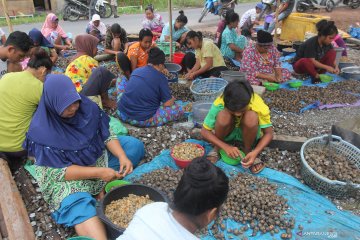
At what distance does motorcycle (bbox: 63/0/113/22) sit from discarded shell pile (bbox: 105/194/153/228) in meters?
11.8

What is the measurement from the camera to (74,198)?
2.28m

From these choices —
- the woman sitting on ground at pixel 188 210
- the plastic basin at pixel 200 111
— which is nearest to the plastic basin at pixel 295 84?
the plastic basin at pixel 200 111

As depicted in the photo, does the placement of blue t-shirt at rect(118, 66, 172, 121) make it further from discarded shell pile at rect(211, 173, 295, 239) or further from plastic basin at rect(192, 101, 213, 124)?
discarded shell pile at rect(211, 173, 295, 239)

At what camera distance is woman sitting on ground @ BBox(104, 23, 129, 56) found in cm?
622

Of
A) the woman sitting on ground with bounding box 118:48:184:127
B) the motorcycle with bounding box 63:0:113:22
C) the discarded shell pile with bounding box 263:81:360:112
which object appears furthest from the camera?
the motorcycle with bounding box 63:0:113:22

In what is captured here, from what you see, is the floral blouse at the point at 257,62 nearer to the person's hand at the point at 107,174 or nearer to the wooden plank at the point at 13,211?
the person's hand at the point at 107,174

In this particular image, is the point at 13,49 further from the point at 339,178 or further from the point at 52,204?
the point at 339,178

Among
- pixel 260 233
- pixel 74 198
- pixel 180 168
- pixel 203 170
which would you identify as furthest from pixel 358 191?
pixel 74 198

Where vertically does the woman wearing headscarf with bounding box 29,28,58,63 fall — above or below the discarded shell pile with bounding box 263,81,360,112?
above

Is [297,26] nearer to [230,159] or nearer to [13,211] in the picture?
[230,159]

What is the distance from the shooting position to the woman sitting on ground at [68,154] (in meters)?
2.20

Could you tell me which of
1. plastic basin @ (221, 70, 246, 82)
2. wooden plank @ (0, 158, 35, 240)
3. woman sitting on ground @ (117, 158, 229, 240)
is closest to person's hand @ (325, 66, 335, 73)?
plastic basin @ (221, 70, 246, 82)

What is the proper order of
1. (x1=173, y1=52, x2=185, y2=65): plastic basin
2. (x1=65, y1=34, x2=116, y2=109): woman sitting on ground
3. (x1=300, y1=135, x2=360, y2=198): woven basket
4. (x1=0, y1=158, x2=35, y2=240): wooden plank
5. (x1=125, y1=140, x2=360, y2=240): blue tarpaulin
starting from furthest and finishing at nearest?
1. (x1=173, y1=52, x2=185, y2=65): plastic basin
2. (x1=65, y1=34, x2=116, y2=109): woman sitting on ground
3. (x1=300, y1=135, x2=360, y2=198): woven basket
4. (x1=125, y1=140, x2=360, y2=240): blue tarpaulin
5. (x1=0, y1=158, x2=35, y2=240): wooden plank

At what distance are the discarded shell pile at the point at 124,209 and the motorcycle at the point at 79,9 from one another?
11.8 m
